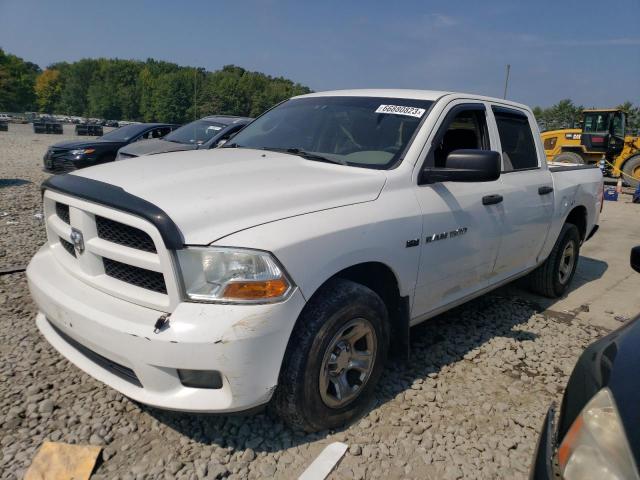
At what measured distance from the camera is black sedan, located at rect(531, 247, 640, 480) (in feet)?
4.37

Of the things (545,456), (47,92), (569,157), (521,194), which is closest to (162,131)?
(521,194)

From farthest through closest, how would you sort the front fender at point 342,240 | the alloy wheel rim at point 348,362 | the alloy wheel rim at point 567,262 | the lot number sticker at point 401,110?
the alloy wheel rim at point 567,262
the lot number sticker at point 401,110
the alloy wheel rim at point 348,362
the front fender at point 342,240

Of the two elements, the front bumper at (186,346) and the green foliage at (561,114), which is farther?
the green foliage at (561,114)

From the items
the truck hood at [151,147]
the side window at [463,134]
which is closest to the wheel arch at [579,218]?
the side window at [463,134]

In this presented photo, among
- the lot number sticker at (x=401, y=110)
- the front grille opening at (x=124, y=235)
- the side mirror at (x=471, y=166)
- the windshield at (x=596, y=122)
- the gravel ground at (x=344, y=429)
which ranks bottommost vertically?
the gravel ground at (x=344, y=429)

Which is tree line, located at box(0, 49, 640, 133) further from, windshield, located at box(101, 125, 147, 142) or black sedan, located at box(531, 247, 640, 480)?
black sedan, located at box(531, 247, 640, 480)

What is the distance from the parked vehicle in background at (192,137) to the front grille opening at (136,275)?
19.4 ft

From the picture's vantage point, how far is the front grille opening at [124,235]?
217cm

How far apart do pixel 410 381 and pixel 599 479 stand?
187cm

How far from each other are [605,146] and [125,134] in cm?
1456

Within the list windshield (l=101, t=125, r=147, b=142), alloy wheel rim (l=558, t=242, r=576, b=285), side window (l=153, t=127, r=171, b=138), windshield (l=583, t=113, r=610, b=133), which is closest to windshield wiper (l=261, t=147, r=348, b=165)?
alloy wheel rim (l=558, t=242, r=576, b=285)

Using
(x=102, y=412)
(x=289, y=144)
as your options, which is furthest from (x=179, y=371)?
(x=289, y=144)

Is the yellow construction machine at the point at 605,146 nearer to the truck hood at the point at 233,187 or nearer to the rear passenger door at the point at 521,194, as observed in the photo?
the rear passenger door at the point at 521,194

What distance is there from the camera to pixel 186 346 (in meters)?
1.99
